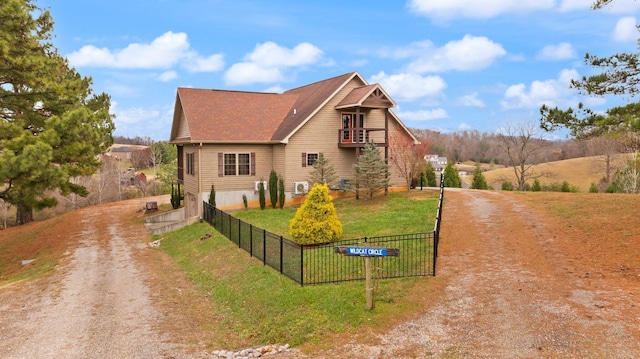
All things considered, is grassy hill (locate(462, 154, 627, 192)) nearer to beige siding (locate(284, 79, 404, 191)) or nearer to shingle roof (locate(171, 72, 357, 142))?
beige siding (locate(284, 79, 404, 191))

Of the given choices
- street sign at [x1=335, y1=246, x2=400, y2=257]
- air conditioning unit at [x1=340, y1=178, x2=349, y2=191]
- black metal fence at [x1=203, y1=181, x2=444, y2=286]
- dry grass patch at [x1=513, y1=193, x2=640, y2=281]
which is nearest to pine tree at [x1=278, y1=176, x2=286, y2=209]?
air conditioning unit at [x1=340, y1=178, x2=349, y2=191]

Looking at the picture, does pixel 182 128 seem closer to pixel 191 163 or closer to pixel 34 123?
pixel 191 163

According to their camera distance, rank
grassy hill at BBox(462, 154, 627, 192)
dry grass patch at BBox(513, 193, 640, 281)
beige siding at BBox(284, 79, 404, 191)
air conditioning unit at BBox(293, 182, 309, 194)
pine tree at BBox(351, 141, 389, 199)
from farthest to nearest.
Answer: grassy hill at BBox(462, 154, 627, 192) < air conditioning unit at BBox(293, 182, 309, 194) < beige siding at BBox(284, 79, 404, 191) < pine tree at BBox(351, 141, 389, 199) < dry grass patch at BBox(513, 193, 640, 281)

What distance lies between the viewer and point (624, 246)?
46.6ft

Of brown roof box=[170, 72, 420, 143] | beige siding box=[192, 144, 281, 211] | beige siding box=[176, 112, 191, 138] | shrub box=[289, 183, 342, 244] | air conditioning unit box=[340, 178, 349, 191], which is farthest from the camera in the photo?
beige siding box=[176, 112, 191, 138]

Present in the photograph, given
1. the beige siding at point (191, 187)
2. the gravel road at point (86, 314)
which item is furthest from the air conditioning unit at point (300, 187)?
the gravel road at point (86, 314)

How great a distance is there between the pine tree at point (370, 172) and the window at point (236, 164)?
640 cm

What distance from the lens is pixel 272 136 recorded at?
2777 centimetres

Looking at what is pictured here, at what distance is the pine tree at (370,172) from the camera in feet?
81.5

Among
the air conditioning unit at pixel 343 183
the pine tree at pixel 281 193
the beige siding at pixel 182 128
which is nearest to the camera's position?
the pine tree at pixel 281 193

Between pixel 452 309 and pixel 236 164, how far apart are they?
19.1 meters

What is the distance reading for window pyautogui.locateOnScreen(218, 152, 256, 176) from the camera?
1034 inches

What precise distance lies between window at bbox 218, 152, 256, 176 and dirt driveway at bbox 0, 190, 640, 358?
28.4ft

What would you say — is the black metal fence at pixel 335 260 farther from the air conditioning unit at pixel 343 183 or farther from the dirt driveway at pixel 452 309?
the air conditioning unit at pixel 343 183
